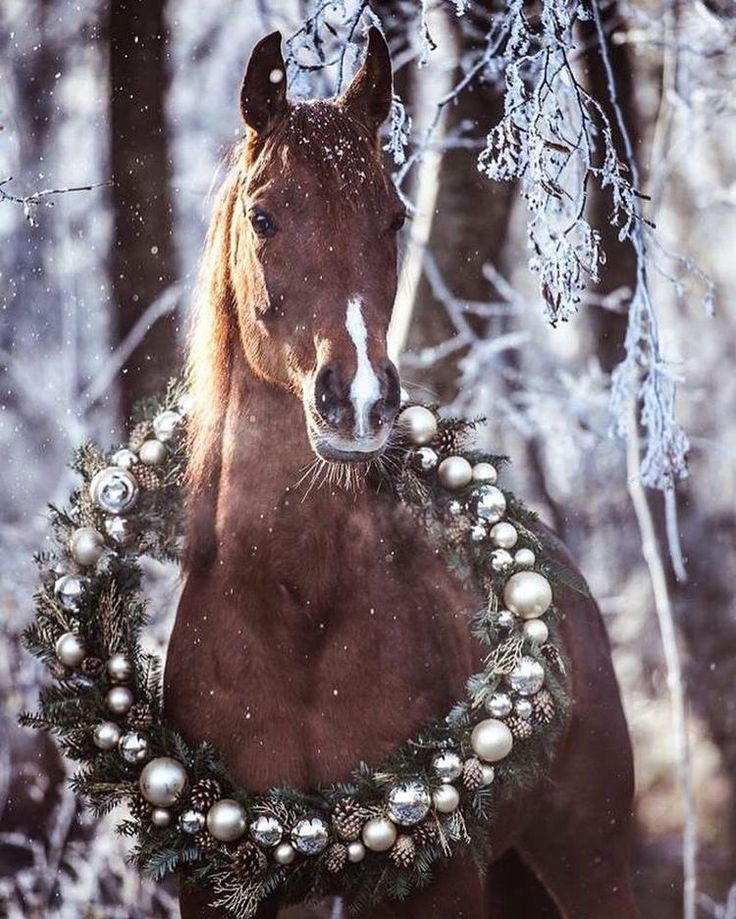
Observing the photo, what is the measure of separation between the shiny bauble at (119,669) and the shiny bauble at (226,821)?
14 centimetres

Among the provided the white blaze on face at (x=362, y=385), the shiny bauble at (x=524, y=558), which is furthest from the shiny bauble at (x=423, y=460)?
the white blaze on face at (x=362, y=385)

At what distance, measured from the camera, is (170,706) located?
0.97 m

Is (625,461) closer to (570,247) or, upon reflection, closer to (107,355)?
(570,247)

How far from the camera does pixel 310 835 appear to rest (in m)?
0.90

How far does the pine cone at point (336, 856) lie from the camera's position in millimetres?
905

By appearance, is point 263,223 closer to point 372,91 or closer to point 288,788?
point 372,91

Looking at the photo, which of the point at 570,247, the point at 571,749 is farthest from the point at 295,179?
the point at 571,749

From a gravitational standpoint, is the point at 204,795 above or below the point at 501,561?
below

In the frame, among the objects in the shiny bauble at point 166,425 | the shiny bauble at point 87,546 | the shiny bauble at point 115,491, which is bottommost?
the shiny bauble at point 87,546

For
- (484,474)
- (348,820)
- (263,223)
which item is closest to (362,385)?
(263,223)

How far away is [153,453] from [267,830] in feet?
1.13

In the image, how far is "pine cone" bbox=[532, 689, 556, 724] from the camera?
94cm

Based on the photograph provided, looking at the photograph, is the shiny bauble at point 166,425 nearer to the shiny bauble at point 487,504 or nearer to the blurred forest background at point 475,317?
the blurred forest background at point 475,317

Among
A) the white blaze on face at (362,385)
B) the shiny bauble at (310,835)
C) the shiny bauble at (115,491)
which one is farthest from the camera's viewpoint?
the shiny bauble at (115,491)
